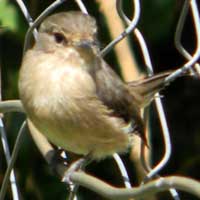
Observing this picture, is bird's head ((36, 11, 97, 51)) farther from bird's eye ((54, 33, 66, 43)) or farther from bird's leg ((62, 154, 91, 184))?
bird's leg ((62, 154, 91, 184))

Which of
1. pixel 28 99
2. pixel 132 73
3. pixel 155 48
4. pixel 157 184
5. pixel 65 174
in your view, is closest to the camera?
pixel 157 184

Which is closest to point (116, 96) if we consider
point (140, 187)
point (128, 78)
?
point (128, 78)

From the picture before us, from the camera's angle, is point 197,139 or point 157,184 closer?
point 157,184

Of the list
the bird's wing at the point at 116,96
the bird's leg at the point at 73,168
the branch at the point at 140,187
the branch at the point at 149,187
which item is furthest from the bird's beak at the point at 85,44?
the branch at the point at 149,187

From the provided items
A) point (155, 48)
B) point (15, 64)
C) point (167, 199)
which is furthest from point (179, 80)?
point (15, 64)

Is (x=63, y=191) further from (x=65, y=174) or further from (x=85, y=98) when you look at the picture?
(x=65, y=174)

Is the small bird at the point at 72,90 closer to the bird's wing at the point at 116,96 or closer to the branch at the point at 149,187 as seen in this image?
the bird's wing at the point at 116,96

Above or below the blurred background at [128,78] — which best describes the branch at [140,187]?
above
